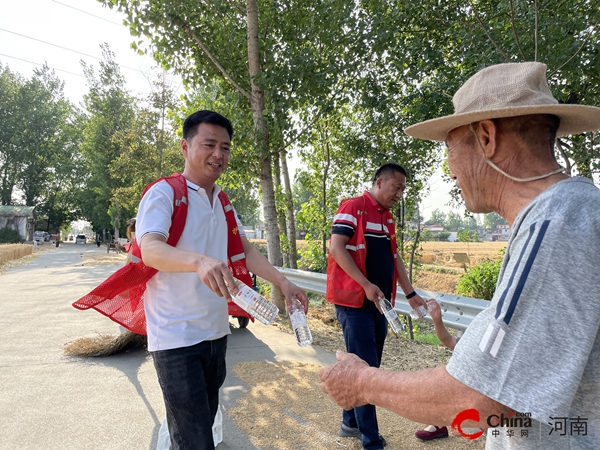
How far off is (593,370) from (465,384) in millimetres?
310

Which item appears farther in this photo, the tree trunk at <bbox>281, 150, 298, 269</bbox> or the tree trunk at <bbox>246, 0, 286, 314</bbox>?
the tree trunk at <bbox>281, 150, 298, 269</bbox>

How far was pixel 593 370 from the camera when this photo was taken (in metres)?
1.05

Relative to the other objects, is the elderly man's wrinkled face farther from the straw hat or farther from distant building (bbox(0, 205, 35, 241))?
distant building (bbox(0, 205, 35, 241))

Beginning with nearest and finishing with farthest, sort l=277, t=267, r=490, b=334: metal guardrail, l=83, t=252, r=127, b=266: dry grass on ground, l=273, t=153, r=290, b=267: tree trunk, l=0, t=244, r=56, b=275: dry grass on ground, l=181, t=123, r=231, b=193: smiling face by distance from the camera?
1. l=181, t=123, r=231, b=193: smiling face
2. l=277, t=267, r=490, b=334: metal guardrail
3. l=273, t=153, r=290, b=267: tree trunk
4. l=0, t=244, r=56, b=275: dry grass on ground
5. l=83, t=252, r=127, b=266: dry grass on ground

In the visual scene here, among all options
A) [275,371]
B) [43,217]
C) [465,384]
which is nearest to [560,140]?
[275,371]

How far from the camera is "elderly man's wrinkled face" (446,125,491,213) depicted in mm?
1441

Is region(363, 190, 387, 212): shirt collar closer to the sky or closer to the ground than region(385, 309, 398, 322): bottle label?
closer to the sky

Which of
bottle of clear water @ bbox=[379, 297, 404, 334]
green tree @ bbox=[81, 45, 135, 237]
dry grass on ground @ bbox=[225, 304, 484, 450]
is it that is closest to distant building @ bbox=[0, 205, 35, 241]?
green tree @ bbox=[81, 45, 135, 237]

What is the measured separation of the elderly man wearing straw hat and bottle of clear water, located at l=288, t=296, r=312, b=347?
3.54 ft

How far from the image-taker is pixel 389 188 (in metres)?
4.07

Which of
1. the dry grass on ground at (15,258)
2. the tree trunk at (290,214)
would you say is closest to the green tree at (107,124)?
the dry grass on ground at (15,258)

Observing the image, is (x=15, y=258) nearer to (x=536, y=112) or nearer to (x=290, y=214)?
(x=290, y=214)

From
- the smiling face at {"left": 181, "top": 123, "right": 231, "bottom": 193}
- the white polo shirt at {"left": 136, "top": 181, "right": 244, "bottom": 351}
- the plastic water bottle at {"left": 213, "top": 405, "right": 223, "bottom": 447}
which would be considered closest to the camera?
the white polo shirt at {"left": 136, "top": 181, "right": 244, "bottom": 351}

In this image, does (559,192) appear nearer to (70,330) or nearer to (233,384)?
(233,384)
